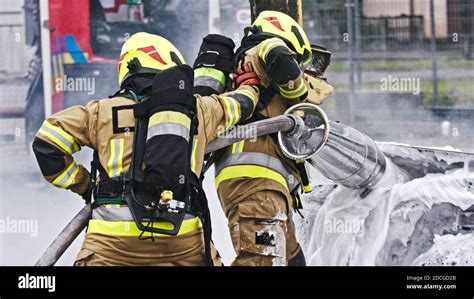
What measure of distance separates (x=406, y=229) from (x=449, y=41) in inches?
156

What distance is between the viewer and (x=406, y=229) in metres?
5.32

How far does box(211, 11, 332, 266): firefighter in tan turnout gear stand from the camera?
4.75 meters

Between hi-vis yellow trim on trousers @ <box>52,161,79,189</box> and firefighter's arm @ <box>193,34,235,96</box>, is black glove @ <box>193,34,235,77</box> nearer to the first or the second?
firefighter's arm @ <box>193,34,235,96</box>

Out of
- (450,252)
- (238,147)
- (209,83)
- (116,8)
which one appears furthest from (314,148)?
(116,8)

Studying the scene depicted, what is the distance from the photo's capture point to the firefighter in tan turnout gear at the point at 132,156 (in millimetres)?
3748

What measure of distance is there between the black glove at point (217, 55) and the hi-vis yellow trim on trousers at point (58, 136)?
1.32m

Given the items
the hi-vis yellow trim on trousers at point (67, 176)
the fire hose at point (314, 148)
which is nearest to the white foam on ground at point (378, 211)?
the fire hose at point (314, 148)

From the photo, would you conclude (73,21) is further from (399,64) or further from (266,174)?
(266,174)

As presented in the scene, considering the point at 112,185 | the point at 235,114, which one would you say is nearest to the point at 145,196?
the point at 112,185

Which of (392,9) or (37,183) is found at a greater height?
(392,9)

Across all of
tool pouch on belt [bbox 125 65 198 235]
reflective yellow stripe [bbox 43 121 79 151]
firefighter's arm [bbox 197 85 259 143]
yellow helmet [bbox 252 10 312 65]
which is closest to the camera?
tool pouch on belt [bbox 125 65 198 235]

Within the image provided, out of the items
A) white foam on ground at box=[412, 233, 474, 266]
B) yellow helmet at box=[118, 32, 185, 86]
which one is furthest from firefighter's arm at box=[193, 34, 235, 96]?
white foam on ground at box=[412, 233, 474, 266]

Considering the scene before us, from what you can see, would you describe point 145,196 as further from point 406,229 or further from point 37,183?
point 37,183

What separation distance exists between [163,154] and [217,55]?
1.45 metres
